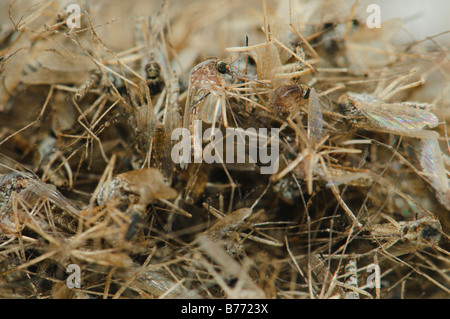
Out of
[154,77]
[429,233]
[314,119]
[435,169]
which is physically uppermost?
[154,77]

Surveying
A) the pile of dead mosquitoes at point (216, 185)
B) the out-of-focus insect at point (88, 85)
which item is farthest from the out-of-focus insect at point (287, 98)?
the out-of-focus insect at point (88, 85)

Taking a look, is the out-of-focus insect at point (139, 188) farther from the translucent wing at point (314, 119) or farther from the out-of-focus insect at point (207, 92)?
the translucent wing at point (314, 119)

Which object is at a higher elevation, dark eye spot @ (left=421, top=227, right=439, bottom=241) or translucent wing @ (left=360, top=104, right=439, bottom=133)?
translucent wing @ (left=360, top=104, right=439, bottom=133)

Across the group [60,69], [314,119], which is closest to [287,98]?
[314,119]

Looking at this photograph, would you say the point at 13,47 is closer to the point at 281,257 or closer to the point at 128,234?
the point at 128,234

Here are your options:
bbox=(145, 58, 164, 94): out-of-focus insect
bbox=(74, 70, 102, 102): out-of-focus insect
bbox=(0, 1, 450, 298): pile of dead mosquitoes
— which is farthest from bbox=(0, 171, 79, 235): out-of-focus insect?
bbox=(145, 58, 164, 94): out-of-focus insect

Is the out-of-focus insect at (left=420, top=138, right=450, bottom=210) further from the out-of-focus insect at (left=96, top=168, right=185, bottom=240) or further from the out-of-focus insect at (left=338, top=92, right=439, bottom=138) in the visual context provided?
the out-of-focus insect at (left=96, top=168, right=185, bottom=240)

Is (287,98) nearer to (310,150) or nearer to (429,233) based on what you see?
(310,150)

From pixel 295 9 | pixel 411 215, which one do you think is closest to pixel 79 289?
pixel 411 215
